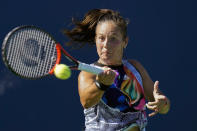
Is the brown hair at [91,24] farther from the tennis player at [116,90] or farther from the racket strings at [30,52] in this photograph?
the racket strings at [30,52]

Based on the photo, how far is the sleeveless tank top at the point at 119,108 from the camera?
2994 millimetres

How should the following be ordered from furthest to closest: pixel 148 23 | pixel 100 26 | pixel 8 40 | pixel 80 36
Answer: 1. pixel 148 23
2. pixel 80 36
3. pixel 100 26
4. pixel 8 40

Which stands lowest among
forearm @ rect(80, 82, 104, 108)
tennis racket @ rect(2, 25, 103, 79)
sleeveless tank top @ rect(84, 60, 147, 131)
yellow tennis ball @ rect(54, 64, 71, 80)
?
sleeveless tank top @ rect(84, 60, 147, 131)

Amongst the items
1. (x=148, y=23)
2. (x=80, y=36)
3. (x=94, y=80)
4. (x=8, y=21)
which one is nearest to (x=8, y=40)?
(x=94, y=80)

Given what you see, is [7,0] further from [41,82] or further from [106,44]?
[106,44]

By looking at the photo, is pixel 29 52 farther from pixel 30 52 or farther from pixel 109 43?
pixel 109 43

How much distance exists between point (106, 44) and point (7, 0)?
2.10m

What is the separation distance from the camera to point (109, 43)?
2.94 metres

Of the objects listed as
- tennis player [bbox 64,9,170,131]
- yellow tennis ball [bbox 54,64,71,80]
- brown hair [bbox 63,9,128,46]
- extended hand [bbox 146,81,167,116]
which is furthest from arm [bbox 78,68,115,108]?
brown hair [bbox 63,9,128,46]

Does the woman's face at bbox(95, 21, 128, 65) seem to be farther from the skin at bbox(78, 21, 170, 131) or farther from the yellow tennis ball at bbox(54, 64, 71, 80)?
the yellow tennis ball at bbox(54, 64, 71, 80)

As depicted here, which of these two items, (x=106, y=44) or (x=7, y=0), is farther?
(x=7, y=0)

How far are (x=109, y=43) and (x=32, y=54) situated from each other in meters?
0.53

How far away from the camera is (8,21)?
15.3 ft

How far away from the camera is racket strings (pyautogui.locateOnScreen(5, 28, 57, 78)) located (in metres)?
2.57
